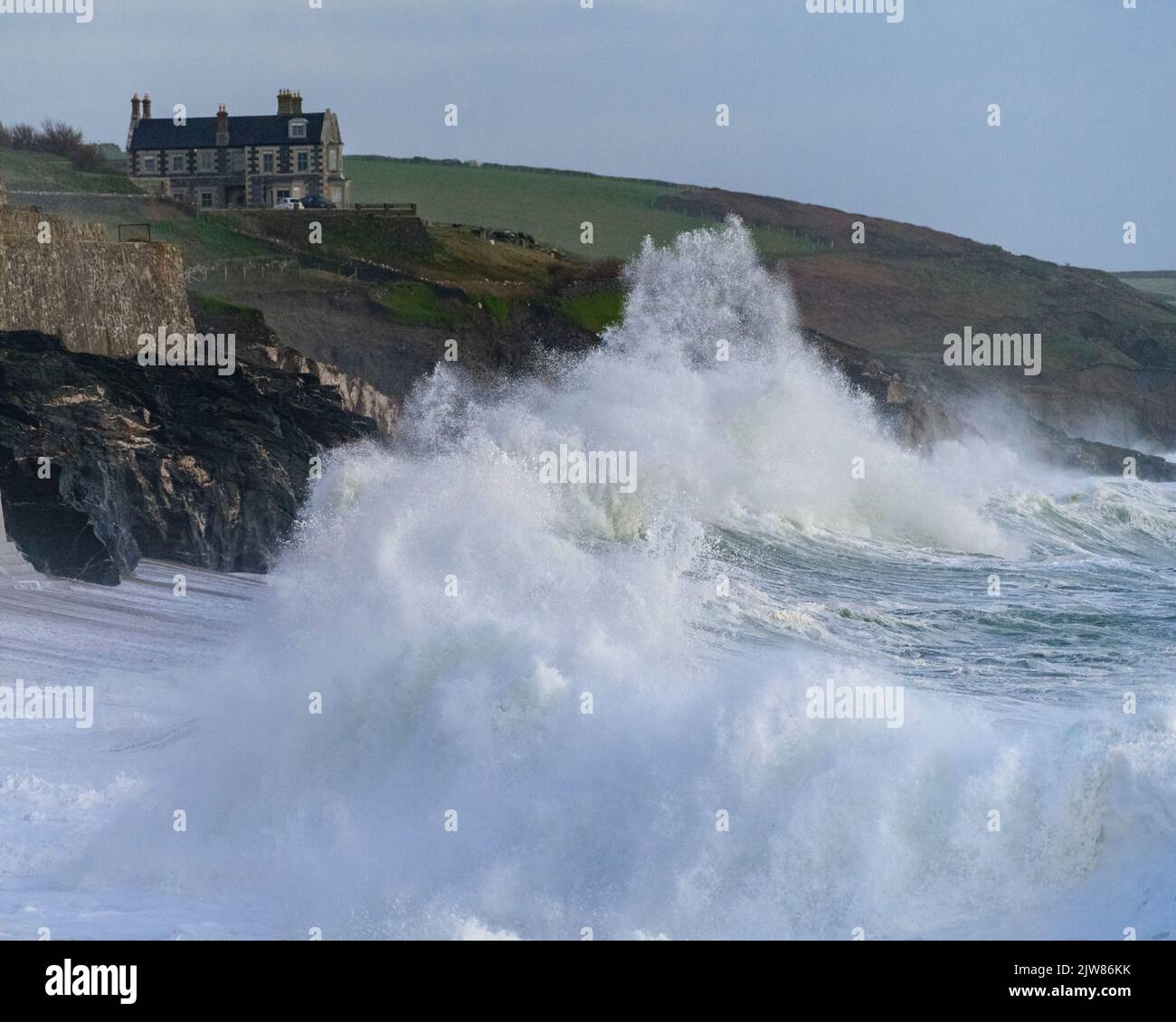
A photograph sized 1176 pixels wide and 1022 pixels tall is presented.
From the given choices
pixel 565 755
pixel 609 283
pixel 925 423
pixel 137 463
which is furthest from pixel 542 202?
pixel 565 755

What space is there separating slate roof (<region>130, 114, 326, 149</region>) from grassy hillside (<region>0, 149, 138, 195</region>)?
359 centimetres

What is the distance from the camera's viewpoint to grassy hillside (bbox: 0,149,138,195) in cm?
4838

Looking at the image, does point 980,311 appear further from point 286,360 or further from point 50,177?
point 286,360

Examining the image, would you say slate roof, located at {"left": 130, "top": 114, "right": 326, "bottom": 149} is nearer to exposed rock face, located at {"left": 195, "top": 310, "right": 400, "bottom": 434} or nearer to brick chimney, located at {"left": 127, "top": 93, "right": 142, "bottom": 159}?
brick chimney, located at {"left": 127, "top": 93, "right": 142, "bottom": 159}

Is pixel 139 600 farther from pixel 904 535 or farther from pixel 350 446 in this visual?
pixel 904 535

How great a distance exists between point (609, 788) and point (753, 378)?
68.1 ft

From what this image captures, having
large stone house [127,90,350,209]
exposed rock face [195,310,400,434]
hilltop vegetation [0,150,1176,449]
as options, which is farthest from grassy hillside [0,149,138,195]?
exposed rock face [195,310,400,434]

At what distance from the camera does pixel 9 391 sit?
23.2 m

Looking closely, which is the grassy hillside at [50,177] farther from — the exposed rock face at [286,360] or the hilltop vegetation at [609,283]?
the exposed rock face at [286,360]

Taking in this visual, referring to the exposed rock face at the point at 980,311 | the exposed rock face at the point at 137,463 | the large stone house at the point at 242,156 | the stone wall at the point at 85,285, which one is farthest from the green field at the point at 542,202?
the exposed rock face at the point at 137,463

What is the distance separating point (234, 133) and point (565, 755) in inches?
1866

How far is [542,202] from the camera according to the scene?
80.4 m
